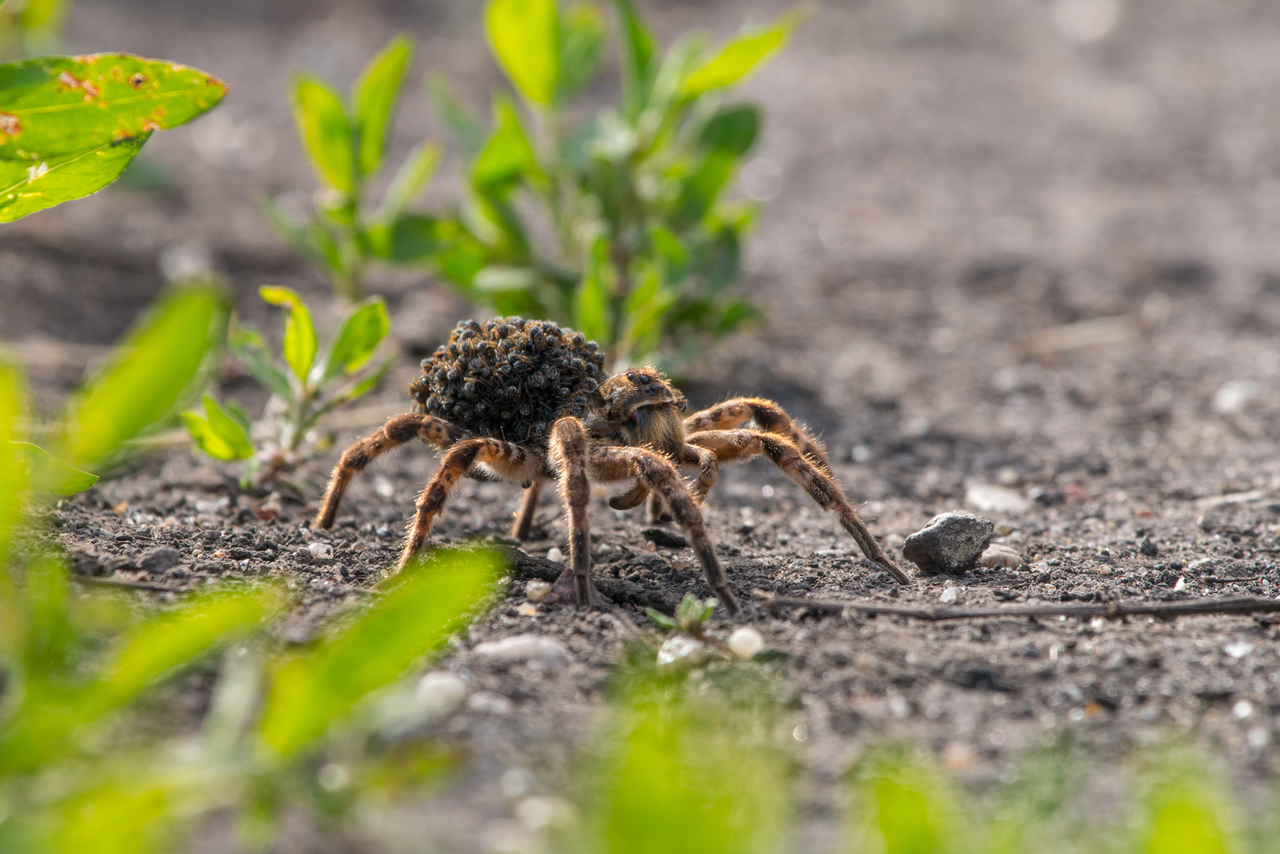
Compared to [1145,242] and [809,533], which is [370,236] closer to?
[809,533]

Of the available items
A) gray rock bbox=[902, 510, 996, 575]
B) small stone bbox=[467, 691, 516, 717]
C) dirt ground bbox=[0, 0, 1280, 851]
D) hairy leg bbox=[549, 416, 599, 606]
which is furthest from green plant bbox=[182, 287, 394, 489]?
gray rock bbox=[902, 510, 996, 575]

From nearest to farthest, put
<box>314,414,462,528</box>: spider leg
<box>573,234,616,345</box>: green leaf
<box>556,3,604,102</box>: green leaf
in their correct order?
<box>314,414,462,528</box>: spider leg
<box>573,234,616,345</box>: green leaf
<box>556,3,604,102</box>: green leaf

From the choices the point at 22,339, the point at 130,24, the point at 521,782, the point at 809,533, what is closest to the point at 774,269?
the point at 809,533

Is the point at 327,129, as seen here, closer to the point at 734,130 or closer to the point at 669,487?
the point at 734,130

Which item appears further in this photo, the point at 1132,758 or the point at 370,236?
the point at 370,236

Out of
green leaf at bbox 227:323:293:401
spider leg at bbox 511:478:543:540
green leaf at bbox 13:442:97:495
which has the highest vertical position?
green leaf at bbox 227:323:293:401

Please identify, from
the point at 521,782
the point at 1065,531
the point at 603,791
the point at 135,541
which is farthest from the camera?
the point at 1065,531

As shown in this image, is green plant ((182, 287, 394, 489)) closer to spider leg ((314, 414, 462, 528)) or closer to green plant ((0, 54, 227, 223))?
spider leg ((314, 414, 462, 528))
